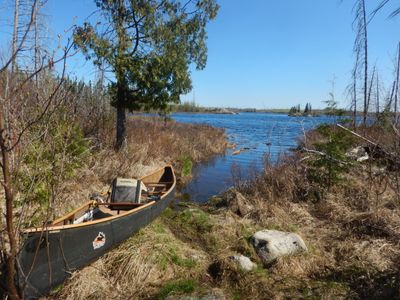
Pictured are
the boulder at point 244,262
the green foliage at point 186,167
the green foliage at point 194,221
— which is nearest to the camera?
the boulder at point 244,262

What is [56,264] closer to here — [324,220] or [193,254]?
[193,254]

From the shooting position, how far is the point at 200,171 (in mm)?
16375

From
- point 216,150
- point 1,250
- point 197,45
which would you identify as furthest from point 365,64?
point 1,250

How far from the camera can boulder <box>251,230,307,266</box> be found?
621 cm

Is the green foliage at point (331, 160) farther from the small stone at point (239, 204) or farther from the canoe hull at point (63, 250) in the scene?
the canoe hull at point (63, 250)

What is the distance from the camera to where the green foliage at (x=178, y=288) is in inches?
207

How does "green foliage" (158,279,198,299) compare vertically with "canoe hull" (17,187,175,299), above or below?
below

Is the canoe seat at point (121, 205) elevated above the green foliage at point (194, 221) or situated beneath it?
elevated above

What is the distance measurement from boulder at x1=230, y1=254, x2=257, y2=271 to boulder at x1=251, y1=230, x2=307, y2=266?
0.30 meters

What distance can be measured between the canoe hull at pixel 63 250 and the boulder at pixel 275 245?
236cm

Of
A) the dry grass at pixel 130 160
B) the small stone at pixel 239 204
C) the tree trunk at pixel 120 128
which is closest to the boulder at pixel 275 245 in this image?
the small stone at pixel 239 204

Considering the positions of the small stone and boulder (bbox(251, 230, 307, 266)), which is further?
the small stone

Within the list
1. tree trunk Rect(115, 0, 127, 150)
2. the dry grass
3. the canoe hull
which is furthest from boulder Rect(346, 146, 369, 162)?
tree trunk Rect(115, 0, 127, 150)

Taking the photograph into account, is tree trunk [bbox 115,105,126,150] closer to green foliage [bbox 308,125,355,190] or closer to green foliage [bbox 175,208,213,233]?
green foliage [bbox 175,208,213,233]
